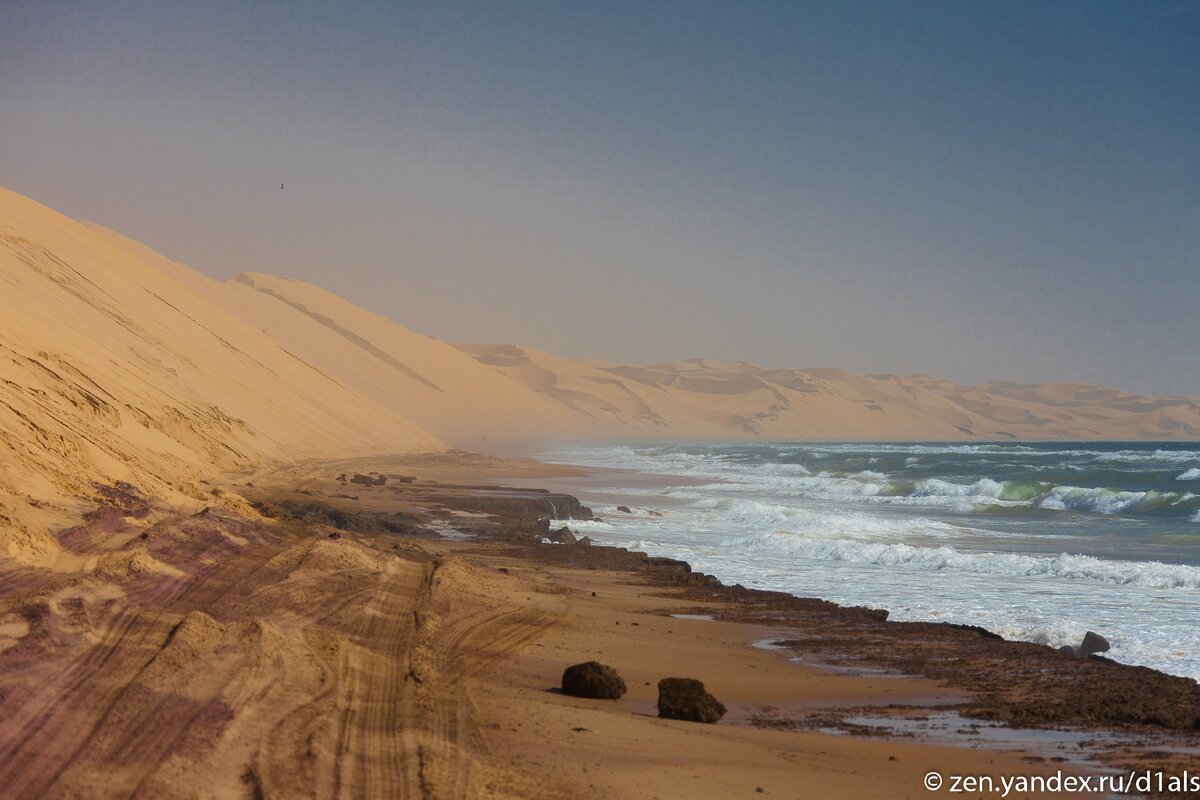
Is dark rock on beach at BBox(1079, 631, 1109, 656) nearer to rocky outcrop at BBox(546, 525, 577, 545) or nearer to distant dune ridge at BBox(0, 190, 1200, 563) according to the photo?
distant dune ridge at BBox(0, 190, 1200, 563)

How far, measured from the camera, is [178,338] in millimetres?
41344

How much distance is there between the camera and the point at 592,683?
832 centimetres

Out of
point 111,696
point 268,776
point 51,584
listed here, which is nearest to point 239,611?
point 51,584

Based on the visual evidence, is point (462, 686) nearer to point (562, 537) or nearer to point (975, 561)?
point (562, 537)

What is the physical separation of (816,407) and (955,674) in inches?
Result: 7047

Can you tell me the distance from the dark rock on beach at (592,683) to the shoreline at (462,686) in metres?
0.16

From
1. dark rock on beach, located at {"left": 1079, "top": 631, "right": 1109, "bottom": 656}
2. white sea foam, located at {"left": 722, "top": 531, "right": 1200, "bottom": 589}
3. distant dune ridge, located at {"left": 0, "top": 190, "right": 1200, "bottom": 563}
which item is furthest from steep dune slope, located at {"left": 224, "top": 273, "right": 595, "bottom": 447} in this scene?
dark rock on beach, located at {"left": 1079, "top": 631, "right": 1109, "bottom": 656}

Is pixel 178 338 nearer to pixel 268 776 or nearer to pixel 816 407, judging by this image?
pixel 268 776

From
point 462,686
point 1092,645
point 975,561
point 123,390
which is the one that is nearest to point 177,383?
point 123,390

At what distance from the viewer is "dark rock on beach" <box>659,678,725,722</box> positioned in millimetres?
7852

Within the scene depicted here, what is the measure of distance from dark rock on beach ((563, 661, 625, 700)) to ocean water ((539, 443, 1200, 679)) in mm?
5605

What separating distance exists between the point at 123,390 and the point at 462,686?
2148 cm

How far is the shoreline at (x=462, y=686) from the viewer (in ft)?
19.2

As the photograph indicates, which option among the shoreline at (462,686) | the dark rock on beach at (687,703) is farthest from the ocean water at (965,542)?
the dark rock on beach at (687,703)
